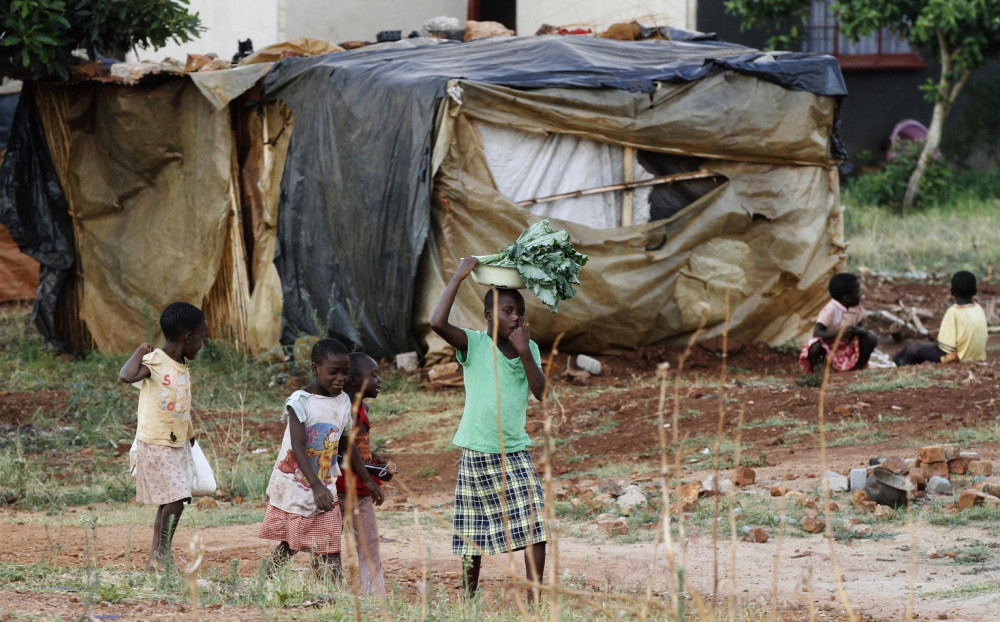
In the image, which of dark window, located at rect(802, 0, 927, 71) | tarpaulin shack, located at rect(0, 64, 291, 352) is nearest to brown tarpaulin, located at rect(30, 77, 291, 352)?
tarpaulin shack, located at rect(0, 64, 291, 352)

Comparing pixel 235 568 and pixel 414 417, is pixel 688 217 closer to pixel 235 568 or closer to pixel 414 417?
pixel 414 417

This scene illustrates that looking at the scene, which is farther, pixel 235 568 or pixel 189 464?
pixel 189 464

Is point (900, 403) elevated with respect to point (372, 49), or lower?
lower

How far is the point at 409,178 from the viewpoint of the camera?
880 centimetres

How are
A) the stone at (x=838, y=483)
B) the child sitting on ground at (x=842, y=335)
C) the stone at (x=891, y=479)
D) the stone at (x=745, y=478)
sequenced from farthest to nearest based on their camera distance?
the child sitting on ground at (x=842, y=335) → the stone at (x=745, y=478) → the stone at (x=838, y=483) → the stone at (x=891, y=479)

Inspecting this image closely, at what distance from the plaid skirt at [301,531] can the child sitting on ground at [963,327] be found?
18.2ft

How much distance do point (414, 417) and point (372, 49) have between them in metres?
3.73

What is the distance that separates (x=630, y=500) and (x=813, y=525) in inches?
37.0

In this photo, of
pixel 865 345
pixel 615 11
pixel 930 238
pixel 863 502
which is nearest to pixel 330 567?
pixel 863 502

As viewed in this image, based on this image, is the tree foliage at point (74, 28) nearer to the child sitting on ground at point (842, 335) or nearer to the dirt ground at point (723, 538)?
the dirt ground at point (723, 538)

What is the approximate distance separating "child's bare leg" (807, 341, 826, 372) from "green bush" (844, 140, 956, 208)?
9405 mm

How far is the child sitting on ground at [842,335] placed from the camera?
314 inches

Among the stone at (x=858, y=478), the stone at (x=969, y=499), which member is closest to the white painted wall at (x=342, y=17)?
the stone at (x=858, y=478)

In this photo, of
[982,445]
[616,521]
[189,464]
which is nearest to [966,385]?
[982,445]
